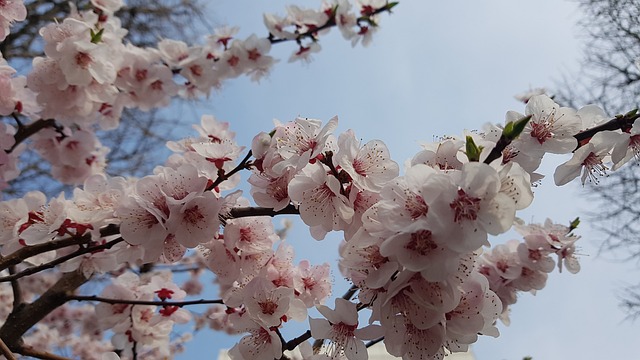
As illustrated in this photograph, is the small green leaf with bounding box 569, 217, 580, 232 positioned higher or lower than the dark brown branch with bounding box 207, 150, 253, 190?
lower

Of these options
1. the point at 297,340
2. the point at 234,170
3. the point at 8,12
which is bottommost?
the point at 297,340

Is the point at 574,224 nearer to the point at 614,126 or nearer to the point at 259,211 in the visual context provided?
the point at 614,126

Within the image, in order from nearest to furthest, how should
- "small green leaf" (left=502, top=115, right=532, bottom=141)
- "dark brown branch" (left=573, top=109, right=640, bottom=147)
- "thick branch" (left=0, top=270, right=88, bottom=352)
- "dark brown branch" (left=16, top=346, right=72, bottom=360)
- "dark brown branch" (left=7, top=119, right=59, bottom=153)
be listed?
"small green leaf" (left=502, top=115, right=532, bottom=141)
"dark brown branch" (left=573, top=109, right=640, bottom=147)
"dark brown branch" (left=16, top=346, right=72, bottom=360)
"thick branch" (left=0, top=270, right=88, bottom=352)
"dark brown branch" (left=7, top=119, right=59, bottom=153)

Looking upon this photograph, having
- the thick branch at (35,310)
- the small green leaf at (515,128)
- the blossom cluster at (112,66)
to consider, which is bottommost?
the thick branch at (35,310)

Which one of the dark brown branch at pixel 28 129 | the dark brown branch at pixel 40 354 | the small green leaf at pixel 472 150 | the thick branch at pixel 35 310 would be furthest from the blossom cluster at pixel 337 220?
the dark brown branch at pixel 28 129

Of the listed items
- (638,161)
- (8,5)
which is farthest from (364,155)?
(8,5)

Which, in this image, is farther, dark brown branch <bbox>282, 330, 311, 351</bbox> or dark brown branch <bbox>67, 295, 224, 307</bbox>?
dark brown branch <bbox>67, 295, 224, 307</bbox>

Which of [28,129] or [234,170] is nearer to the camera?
[234,170]

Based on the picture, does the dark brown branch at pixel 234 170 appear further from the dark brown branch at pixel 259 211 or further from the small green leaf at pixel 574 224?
the small green leaf at pixel 574 224

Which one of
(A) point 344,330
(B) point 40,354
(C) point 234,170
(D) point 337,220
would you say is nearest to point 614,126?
(D) point 337,220

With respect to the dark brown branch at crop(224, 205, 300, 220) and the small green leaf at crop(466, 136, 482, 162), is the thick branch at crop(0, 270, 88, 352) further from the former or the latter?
the small green leaf at crop(466, 136, 482, 162)

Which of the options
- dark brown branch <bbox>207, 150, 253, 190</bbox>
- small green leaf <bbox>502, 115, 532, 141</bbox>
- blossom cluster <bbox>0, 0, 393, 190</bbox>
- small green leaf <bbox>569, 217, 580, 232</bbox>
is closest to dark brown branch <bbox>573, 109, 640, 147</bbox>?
small green leaf <bbox>502, 115, 532, 141</bbox>

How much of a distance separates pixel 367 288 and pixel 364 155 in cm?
33

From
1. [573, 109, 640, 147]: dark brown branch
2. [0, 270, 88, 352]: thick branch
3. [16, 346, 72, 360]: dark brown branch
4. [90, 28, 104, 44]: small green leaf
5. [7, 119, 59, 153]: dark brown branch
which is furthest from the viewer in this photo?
[7, 119, 59, 153]: dark brown branch
